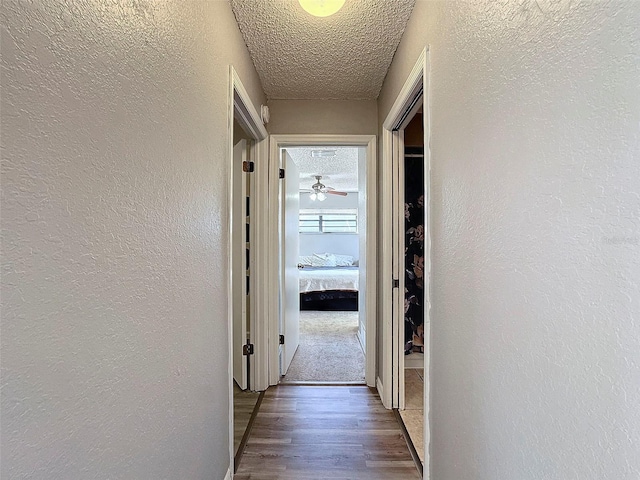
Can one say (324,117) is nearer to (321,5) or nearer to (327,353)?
(321,5)

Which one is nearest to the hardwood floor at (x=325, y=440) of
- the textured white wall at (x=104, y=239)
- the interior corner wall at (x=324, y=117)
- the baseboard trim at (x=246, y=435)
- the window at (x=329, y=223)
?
the baseboard trim at (x=246, y=435)

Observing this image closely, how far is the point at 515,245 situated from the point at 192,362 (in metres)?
1.08

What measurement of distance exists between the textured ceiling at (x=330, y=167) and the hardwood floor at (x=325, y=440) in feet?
8.08

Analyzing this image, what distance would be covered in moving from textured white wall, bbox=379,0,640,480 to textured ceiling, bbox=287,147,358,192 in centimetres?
283

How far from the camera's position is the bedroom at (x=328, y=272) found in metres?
3.33

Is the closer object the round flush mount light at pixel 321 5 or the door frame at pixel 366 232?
the round flush mount light at pixel 321 5

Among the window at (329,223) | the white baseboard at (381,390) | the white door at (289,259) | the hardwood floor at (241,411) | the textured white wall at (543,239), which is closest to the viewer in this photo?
the textured white wall at (543,239)

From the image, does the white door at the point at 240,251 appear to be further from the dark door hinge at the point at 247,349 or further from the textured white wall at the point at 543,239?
the textured white wall at the point at 543,239

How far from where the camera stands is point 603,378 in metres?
0.59

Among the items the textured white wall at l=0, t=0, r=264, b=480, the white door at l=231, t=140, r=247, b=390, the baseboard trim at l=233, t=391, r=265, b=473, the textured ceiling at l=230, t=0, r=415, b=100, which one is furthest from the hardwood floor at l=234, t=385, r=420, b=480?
the textured ceiling at l=230, t=0, r=415, b=100

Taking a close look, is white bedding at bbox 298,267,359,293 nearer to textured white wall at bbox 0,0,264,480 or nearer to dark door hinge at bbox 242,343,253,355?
dark door hinge at bbox 242,343,253,355

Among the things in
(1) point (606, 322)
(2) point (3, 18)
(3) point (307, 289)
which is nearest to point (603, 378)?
(1) point (606, 322)

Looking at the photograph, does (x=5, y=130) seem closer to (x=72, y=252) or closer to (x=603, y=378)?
(x=72, y=252)

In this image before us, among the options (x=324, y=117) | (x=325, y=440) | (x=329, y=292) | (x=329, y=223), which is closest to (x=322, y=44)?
(x=324, y=117)
